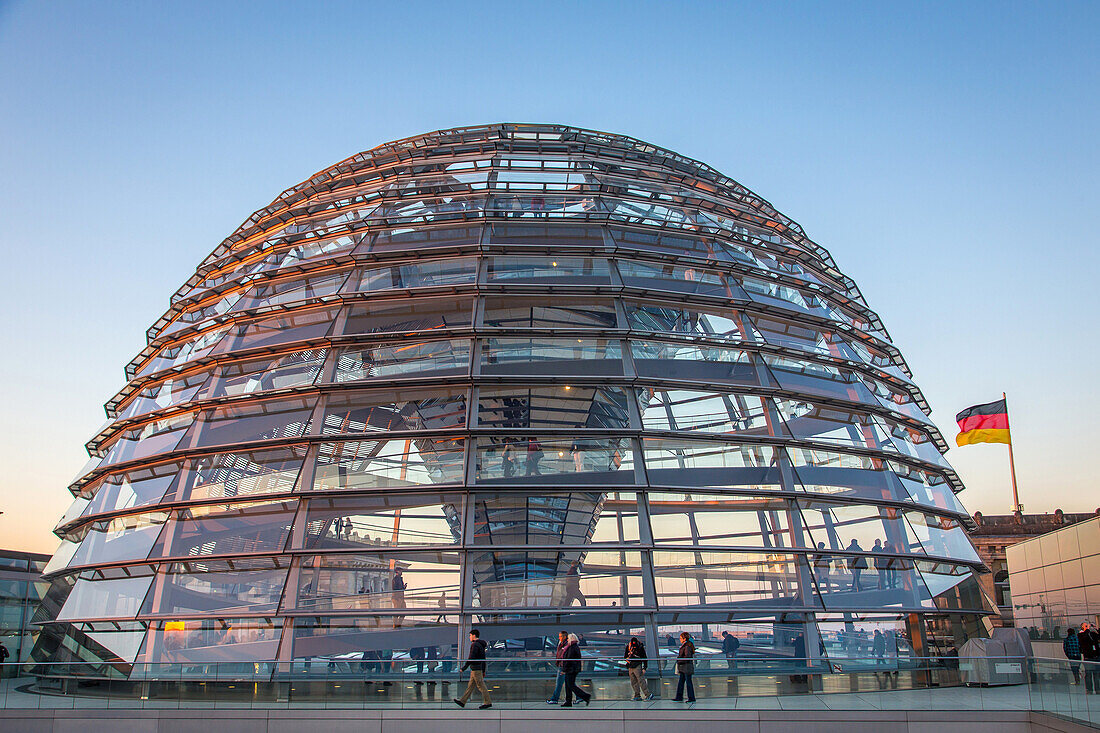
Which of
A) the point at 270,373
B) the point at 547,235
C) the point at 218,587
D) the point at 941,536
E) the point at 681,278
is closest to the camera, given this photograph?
the point at 218,587

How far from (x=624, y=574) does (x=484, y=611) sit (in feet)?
8.64

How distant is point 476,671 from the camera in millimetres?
13633

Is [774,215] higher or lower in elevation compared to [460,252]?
higher

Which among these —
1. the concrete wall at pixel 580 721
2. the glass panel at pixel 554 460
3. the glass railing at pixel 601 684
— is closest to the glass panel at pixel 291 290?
the glass panel at pixel 554 460

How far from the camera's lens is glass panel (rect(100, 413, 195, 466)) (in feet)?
63.7

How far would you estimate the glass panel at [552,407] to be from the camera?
725 inches

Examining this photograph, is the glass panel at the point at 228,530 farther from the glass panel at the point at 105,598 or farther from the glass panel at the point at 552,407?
the glass panel at the point at 552,407

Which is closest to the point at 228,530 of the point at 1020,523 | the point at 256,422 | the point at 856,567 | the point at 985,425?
the point at 256,422

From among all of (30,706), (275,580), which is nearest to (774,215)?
(275,580)

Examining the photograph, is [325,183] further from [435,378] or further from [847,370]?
[847,370]

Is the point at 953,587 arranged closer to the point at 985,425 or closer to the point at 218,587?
the point at 218,587

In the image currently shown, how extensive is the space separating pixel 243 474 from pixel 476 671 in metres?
7.08

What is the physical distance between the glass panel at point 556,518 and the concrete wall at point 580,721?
12.7ft

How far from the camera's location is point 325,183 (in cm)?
2595
